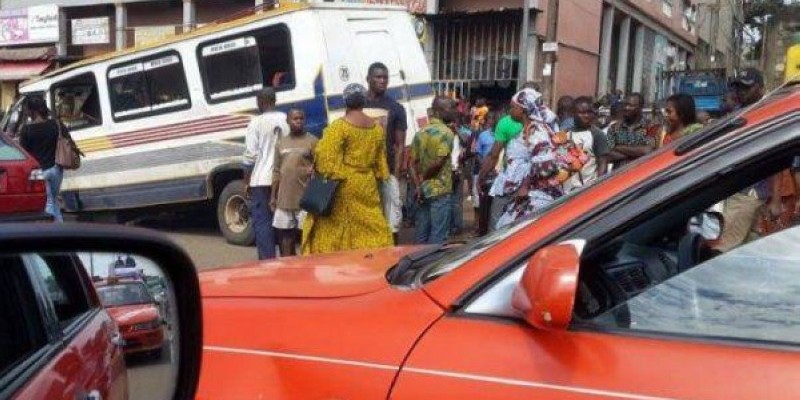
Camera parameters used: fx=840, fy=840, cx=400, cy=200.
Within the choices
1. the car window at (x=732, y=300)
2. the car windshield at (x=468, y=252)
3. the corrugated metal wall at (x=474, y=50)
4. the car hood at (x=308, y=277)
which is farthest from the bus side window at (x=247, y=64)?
the corrugated metal wall at (x=474, y=50)

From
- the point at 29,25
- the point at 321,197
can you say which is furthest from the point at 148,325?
the point at 29,25

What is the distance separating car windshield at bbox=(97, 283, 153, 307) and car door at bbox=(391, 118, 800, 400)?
623mm

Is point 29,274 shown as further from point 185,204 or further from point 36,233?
point 185,204

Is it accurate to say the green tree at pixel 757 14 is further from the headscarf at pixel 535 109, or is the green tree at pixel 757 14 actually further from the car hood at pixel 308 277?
the car hood at pixel 308 277

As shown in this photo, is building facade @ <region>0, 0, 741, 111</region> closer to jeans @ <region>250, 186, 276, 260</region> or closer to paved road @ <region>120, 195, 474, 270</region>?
paved road @ <region>120, 195, 474, 270</region>

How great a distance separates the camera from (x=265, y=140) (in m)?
7.05

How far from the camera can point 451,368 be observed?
191 centimetres

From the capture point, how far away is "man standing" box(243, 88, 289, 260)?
703cm

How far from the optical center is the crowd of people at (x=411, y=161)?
542 cm

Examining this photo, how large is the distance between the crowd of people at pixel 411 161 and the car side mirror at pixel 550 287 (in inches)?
90.2

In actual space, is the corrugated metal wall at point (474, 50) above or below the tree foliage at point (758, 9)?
below

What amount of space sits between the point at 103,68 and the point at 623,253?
28.9ft

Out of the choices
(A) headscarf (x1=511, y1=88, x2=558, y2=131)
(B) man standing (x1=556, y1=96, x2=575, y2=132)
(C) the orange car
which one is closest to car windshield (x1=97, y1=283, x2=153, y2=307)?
(C) the orange car

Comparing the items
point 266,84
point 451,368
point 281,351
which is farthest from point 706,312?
point 266,84
